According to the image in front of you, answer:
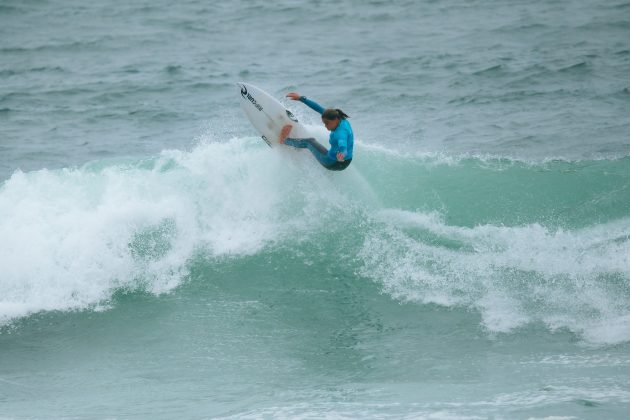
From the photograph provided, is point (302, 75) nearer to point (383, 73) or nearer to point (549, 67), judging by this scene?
point (383, 73)

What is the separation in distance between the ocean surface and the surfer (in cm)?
43

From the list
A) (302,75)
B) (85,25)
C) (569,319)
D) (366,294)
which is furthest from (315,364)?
(85,25)

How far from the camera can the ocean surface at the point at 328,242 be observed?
6.92 m

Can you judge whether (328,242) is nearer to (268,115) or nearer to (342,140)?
(342,140)

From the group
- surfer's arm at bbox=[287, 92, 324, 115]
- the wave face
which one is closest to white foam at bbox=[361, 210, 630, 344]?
the wave face

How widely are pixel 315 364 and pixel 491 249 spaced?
263 cm

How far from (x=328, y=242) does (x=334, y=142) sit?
127 centimetres

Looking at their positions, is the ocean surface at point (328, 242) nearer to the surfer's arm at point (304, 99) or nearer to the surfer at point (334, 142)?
the surfer at point (334, 142)

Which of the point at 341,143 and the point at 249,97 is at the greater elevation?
the point at 249,97

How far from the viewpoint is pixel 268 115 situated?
10242 millimetres

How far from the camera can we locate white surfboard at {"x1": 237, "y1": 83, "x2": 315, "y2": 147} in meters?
10.0

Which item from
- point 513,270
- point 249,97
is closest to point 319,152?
point 249,97

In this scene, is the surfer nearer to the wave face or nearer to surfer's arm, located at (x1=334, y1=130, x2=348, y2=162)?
surfer's arm, located at (x1=334, y1=130, x2=348, y2=162)

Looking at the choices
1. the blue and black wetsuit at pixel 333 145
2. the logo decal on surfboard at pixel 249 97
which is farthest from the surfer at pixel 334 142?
the logo decal on surfboard at pixel 249 97
